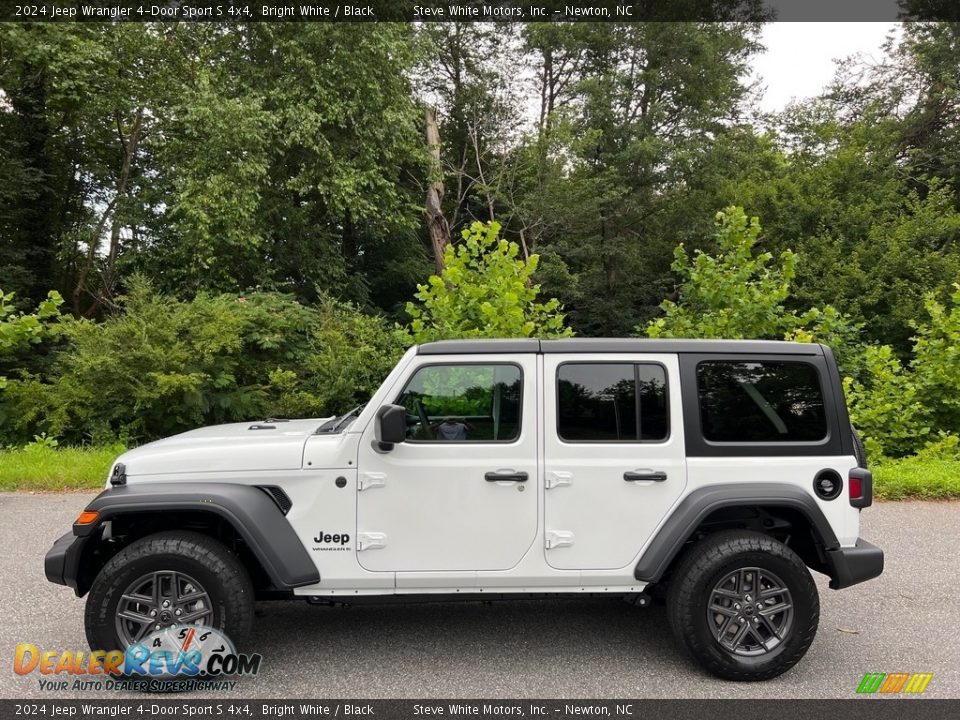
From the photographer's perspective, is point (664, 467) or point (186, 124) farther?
point (186, 124)

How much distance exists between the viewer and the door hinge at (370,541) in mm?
3730

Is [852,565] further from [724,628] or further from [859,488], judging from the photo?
[724,628]

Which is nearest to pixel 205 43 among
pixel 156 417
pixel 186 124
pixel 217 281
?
pixel 186 124

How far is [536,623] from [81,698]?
2.53 meters

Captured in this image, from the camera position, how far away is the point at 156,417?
1179 centimetres

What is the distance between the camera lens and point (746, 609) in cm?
374

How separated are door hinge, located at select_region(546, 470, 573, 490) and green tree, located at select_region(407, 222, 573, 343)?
5808 mm

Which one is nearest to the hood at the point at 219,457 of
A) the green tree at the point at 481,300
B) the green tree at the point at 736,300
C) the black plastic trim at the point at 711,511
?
the black plastic trim at the point at 711,511

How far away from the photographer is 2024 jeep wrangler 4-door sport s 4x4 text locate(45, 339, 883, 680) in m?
3.63

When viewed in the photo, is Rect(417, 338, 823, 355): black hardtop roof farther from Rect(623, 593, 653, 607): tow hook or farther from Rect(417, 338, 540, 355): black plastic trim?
Rect(623, 593, 653, 607): tow hook

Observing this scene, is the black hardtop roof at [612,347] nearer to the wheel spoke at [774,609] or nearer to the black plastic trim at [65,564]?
the wheel spoke at [774,609]

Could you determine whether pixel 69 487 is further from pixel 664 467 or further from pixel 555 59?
pixel 555 59

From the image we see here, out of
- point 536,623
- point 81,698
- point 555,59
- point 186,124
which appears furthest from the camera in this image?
point 555,59

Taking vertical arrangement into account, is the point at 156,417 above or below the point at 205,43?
below
